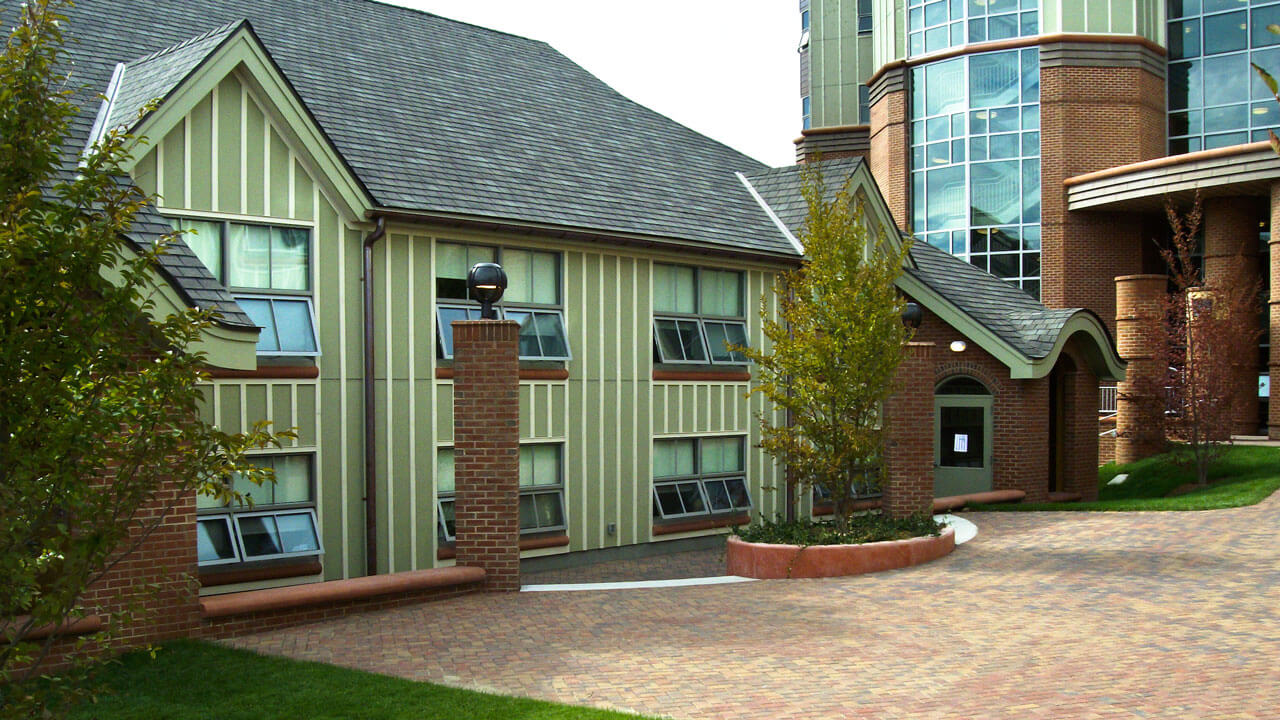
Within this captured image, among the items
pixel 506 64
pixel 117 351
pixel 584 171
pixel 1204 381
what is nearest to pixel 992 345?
pixel 1204 381

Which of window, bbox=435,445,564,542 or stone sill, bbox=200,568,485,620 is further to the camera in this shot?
window, bbox=435,445,564,542

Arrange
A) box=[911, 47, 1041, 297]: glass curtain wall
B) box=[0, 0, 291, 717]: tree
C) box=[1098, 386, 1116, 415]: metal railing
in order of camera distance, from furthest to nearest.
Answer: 1. box=[911, 47, 1041, 297]: glass curtain wall
2. box=[1098, 386, 1116, 415]: metal railing
3. box=[0, 0, 291, 717]: tree

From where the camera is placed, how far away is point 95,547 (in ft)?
17.7

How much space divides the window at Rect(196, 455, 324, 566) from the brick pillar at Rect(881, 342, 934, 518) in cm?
836

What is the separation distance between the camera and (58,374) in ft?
17.5

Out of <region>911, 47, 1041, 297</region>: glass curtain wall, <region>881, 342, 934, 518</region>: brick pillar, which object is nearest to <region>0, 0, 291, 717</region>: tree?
<region>881, 342, 934, 518</region>: brick pillar

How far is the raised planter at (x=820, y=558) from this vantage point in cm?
1424

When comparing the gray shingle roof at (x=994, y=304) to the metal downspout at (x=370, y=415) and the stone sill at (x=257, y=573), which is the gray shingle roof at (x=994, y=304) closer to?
the metal downspout at (x=370, y=415)

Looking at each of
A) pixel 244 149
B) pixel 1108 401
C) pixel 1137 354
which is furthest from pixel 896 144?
pixel 244 149

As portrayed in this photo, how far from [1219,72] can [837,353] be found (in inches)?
1118

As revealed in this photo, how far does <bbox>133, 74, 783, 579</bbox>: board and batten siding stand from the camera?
13812mm

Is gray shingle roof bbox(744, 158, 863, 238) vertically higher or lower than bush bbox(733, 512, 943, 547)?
higher

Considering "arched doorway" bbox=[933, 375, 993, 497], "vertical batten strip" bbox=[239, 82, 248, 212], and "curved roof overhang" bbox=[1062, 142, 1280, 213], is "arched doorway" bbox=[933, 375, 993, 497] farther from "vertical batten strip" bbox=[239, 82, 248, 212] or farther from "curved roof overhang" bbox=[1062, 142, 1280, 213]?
"vertical batten strip" bbox=[239, 82, 248, 212]

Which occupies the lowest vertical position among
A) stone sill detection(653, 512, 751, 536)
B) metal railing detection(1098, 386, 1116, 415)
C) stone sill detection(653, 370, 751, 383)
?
stone sill detection(653, 512, 751, 536)
